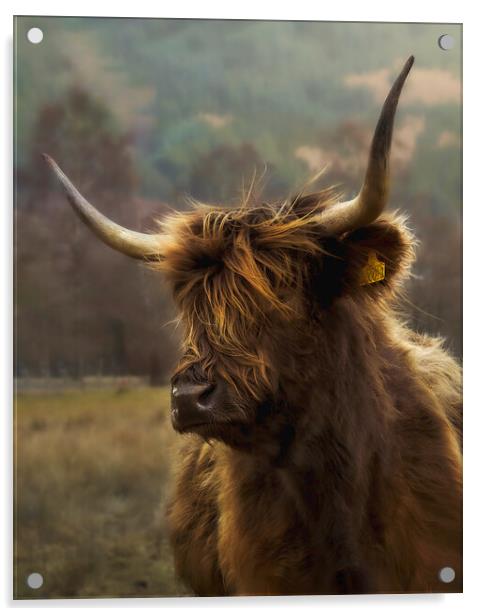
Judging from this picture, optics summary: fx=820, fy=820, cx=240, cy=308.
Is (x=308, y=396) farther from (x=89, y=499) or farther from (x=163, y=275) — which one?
(x=89, y=499)

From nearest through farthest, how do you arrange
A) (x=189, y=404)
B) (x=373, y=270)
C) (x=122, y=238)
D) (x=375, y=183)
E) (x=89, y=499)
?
(x=375, y=183) < (x=189, y=404) < (x=373, y=270) < (x=122, y=238) < (x=89, y=499)

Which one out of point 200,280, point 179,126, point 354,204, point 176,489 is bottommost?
point 176,489

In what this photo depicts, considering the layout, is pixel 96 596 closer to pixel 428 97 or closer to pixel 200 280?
pixel 200 280

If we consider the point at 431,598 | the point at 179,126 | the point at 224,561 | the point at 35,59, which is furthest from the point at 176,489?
the point at 35,59

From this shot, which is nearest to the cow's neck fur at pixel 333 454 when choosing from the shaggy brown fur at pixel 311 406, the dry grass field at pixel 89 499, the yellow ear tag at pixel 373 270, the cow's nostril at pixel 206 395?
the shaggy brown fur at pixel 311 406

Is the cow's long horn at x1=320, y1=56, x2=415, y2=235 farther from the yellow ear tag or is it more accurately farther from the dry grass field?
the dry grass field

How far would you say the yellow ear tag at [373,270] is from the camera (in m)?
2.75

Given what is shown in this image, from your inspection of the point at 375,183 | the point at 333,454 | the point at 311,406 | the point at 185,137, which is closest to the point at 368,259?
the point at 375,183

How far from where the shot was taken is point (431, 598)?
3262 mm

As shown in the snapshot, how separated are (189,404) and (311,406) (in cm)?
46

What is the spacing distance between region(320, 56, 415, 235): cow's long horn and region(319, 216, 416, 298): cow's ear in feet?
0.33

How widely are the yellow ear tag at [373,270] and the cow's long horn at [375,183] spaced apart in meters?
0.16

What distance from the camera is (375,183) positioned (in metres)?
2.39

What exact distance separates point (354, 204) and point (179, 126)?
1.15 m
